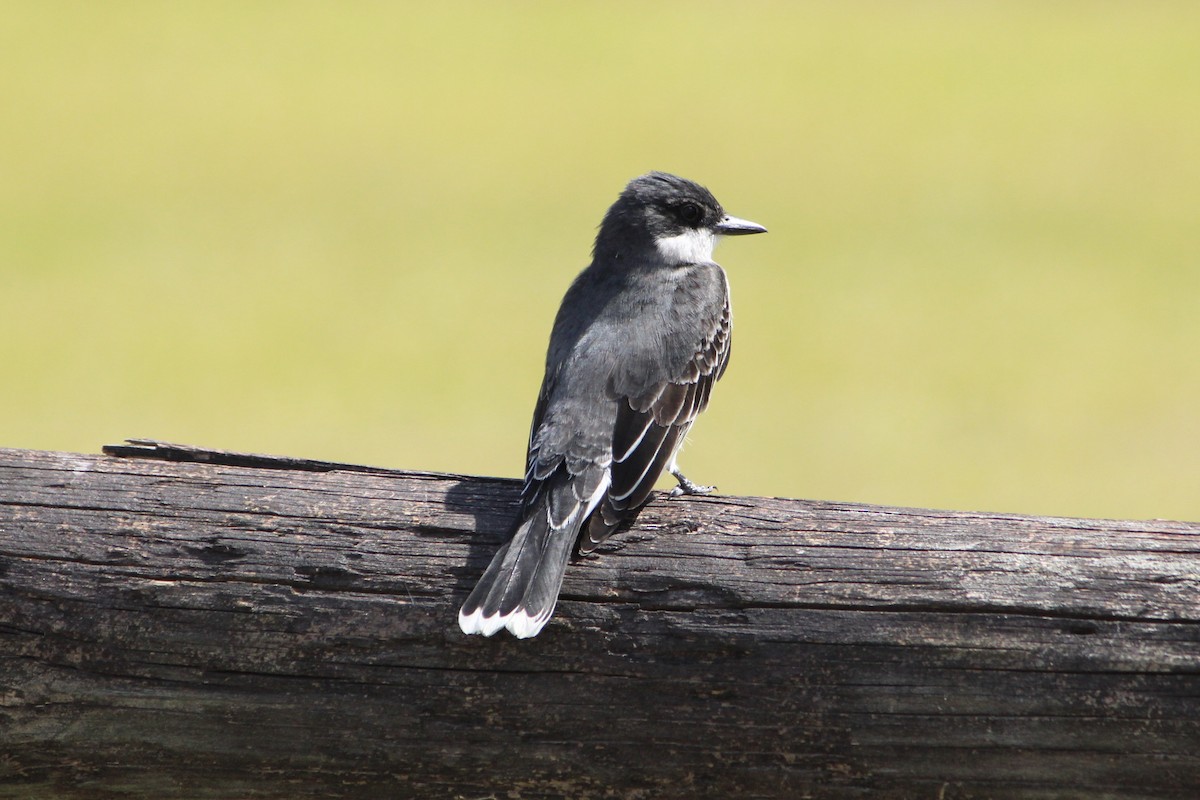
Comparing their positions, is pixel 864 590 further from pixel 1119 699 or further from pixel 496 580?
pixel 496 580

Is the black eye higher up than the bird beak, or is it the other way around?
the bird beak

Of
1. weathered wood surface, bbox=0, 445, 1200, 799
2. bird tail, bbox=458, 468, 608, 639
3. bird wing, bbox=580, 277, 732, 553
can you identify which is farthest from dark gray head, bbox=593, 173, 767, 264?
weathered wood surface, bbox=0, 445, 1200, 799

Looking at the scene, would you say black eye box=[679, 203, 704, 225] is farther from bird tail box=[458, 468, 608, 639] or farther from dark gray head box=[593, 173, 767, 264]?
bird tail box=[458, 468, 608, 639]

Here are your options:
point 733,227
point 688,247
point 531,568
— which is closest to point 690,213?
point 688,247

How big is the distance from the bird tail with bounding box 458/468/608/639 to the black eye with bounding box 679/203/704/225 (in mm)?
2492

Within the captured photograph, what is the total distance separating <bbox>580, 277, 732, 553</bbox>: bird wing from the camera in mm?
3986

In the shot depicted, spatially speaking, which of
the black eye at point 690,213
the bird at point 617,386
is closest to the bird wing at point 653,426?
the bird at point 617,386

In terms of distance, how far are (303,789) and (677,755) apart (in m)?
1.03

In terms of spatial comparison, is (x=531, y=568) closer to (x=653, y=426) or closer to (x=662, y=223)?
(x=653, y=426)

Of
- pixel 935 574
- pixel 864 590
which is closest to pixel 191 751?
pixel 864 590

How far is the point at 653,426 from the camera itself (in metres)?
4.90

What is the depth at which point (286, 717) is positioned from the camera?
331cm

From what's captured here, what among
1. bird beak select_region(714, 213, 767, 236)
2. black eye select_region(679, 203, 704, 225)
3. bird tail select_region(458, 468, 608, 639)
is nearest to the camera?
bird tail select_region(458, 468, 608, 639)

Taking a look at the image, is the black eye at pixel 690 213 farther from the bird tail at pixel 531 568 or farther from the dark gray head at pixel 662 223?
the bird tail at pixel 531 568
